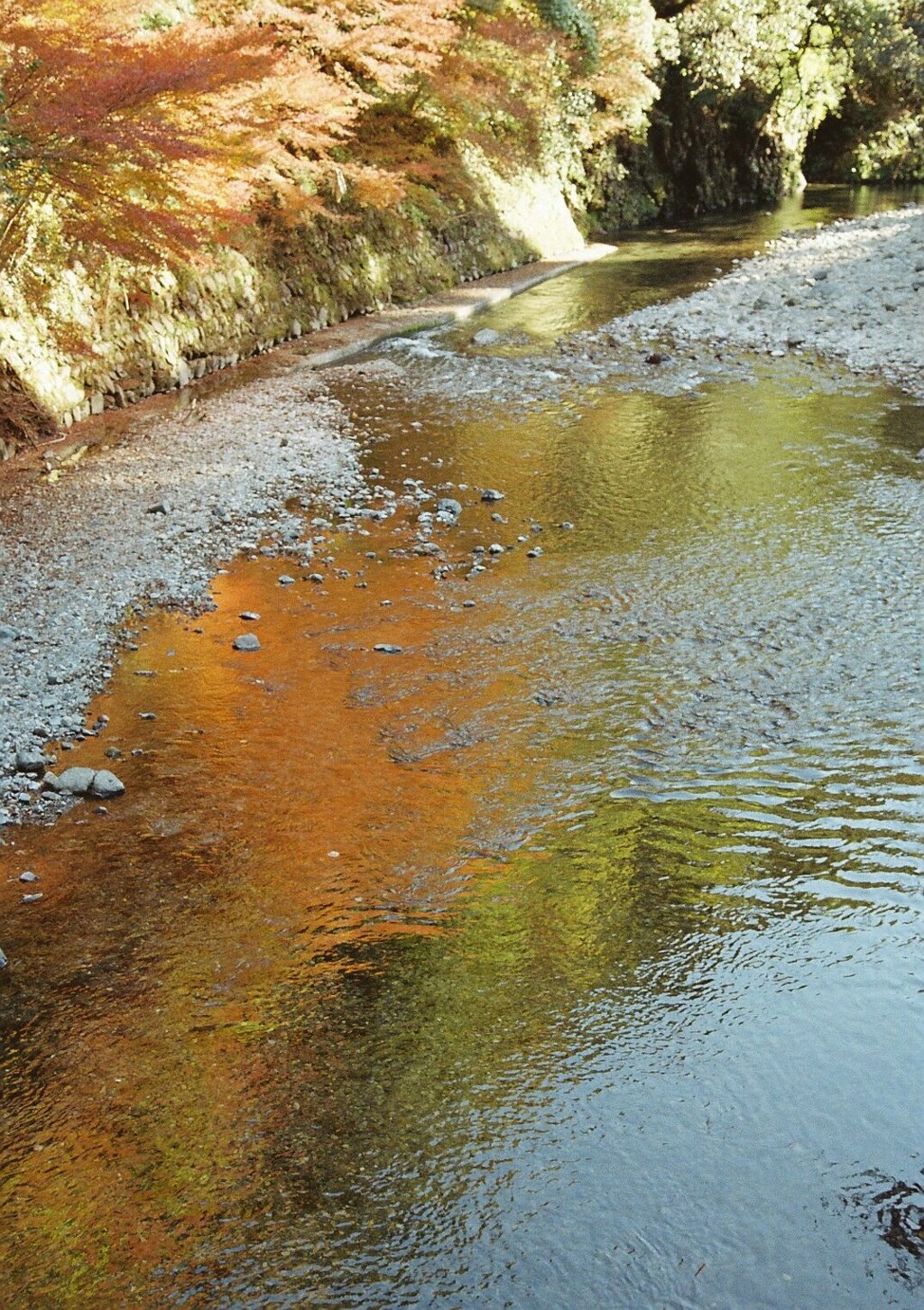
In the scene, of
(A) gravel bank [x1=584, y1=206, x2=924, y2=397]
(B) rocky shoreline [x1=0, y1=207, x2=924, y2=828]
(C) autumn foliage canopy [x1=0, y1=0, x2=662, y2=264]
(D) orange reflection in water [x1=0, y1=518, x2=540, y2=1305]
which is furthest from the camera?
(A) gravel bank [x1=584, y1=206, x2=924, y2=397]

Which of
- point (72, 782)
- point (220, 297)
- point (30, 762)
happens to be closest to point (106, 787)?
point (72, 782)

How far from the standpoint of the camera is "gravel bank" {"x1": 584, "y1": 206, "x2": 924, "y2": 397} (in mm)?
13844

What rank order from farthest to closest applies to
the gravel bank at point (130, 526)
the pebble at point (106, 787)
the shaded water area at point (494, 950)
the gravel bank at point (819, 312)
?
the gravel bank at point (819, 312)
the gravel bank at point (130, 526)
the pebble at point (106, 787)
the shaded water area at point (494, 950)

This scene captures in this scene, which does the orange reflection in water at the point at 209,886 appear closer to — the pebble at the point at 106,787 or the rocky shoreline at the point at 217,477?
the pebble at the point at 106,787

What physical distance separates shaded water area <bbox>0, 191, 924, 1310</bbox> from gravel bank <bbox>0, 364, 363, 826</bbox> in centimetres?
35

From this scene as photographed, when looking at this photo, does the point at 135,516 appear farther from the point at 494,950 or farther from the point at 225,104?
the point at 494,950

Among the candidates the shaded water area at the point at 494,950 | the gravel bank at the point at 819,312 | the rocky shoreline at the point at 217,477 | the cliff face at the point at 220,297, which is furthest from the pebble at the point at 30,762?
the gravel bank at the point at 819,312

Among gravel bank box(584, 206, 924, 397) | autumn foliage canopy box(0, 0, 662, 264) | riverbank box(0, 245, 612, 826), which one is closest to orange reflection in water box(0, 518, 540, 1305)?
riverbank box(0, 245, 612, 826)

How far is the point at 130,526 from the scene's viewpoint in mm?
9102

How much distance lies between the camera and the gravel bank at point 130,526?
6762 mm

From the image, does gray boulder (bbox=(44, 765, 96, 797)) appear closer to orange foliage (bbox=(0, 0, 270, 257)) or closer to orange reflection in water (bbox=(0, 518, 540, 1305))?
orange reflection in water (bbox=(0, 518, 540, 1305))

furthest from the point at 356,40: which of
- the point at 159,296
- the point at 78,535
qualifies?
the point at 78,535

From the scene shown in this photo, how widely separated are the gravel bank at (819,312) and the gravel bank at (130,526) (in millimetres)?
4866

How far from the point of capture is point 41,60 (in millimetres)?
9031
